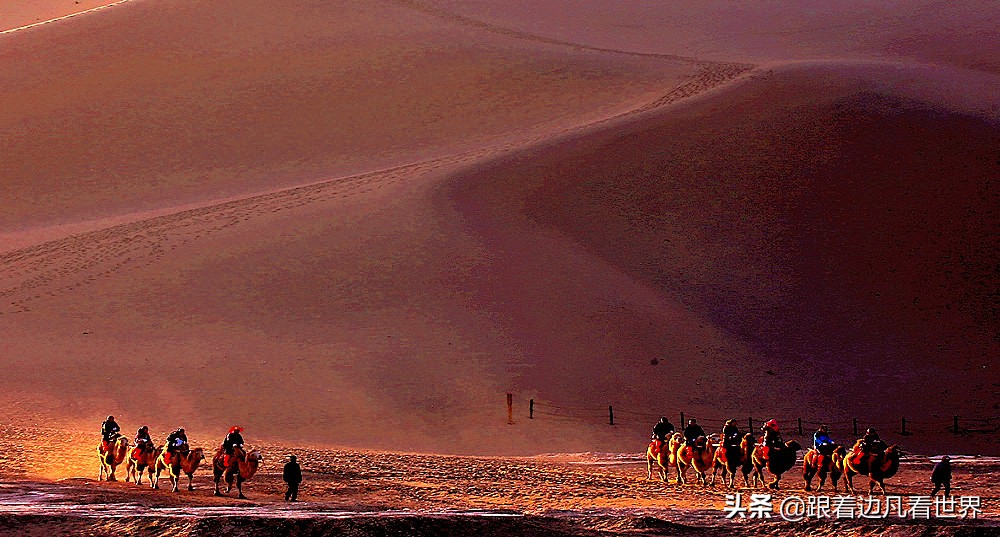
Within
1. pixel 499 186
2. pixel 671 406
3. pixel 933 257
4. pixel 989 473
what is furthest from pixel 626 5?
pixel 989 473

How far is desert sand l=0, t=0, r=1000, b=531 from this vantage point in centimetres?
2750

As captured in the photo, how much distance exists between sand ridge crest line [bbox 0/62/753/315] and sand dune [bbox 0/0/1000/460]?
0.13m

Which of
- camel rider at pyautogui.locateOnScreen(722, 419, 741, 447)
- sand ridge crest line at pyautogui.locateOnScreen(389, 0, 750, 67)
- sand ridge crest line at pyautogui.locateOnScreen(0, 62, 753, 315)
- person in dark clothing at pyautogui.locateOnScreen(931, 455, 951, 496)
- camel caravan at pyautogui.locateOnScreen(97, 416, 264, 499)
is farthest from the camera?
sand ridge crest line at pyautogui.locateOnScreen(389, 0, 750, 67)

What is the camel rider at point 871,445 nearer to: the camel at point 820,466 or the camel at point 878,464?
the camel at point 878,464

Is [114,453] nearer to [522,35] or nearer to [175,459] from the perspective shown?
[175,459]

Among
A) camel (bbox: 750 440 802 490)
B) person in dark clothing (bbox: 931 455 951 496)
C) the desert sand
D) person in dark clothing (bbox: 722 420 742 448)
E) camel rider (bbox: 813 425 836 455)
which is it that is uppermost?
the desert sand

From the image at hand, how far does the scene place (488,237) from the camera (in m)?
34.8

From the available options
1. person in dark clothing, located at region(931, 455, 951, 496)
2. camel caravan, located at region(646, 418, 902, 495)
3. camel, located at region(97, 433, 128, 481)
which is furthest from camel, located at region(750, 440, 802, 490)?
camel, located at region(97, 433, 128, 481)

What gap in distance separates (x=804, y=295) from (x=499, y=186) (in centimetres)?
963

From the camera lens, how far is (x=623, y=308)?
104 ft

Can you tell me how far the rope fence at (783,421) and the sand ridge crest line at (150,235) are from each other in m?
12.3

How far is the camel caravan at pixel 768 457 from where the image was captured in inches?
724

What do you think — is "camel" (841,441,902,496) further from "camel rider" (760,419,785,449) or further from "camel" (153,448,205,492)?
"camel" (153,448,205,492)

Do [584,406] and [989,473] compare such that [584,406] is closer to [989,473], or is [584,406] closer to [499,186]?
[989,473]
